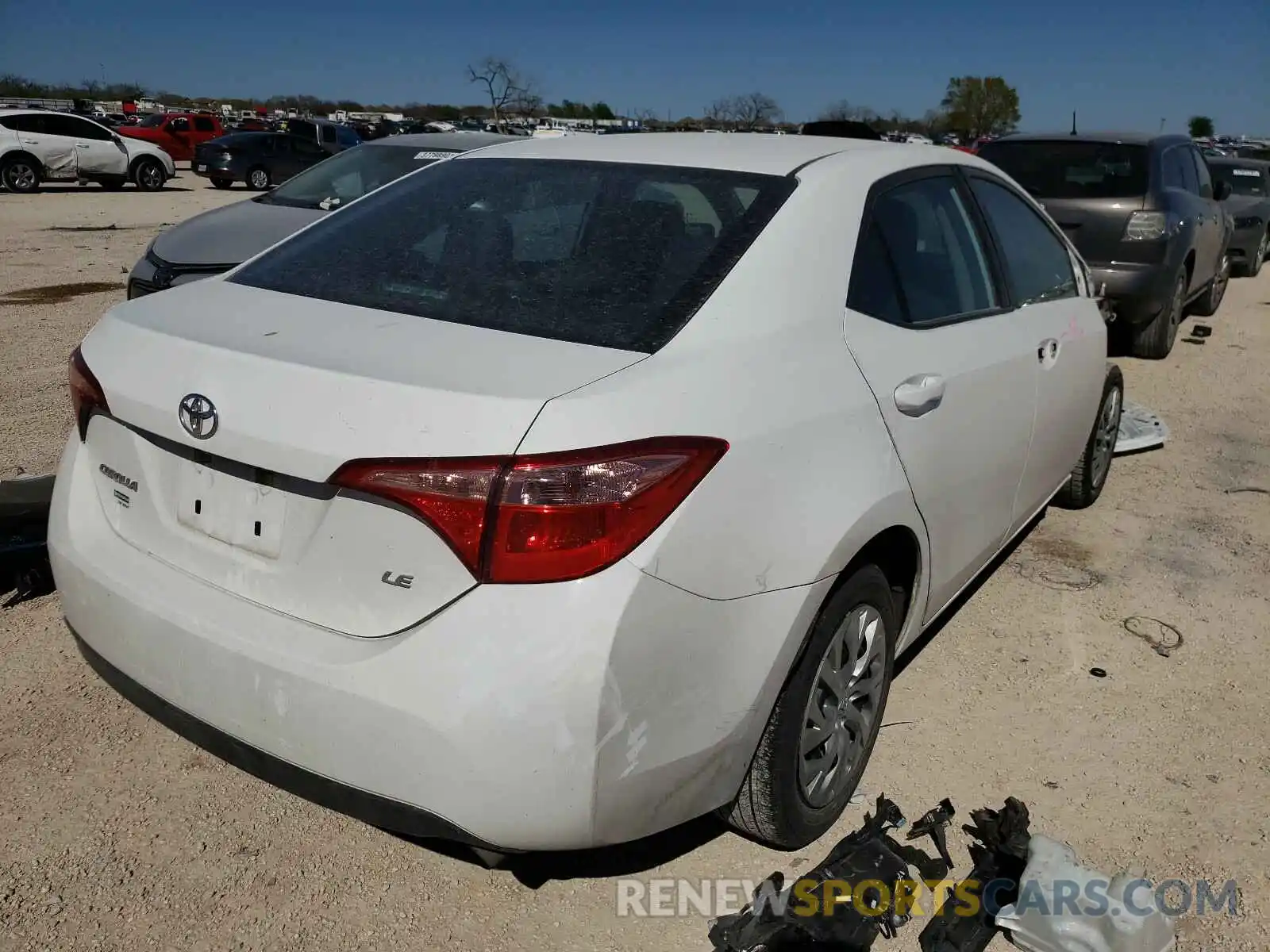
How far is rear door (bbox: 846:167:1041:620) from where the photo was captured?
8.64 feet

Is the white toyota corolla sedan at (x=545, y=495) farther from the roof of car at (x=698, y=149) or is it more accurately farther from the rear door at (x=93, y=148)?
the rear door at (x=93, y=148)

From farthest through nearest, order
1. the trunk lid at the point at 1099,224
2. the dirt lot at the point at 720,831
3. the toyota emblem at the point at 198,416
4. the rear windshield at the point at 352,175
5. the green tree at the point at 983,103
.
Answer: the green tree at the point at 983,103
the trunk lid at the point at 1099,224
the rear windshield at the point at 352,175
the dirt lot at the point at 720,831
the toyota emblem at the point at 198,416

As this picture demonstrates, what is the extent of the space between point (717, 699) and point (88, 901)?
1530 mm

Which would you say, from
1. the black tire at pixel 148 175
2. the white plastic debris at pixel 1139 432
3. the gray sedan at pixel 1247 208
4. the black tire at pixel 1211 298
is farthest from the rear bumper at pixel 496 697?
the black tire at pixel 148 175

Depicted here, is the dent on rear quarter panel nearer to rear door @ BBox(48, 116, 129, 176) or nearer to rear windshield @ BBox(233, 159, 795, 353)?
rear windshield @ BBox(233, 159, 795, 353)

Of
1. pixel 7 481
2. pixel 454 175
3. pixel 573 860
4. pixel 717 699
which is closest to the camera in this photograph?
pixel 717 699

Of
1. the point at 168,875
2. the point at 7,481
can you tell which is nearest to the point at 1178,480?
the point at 168,875

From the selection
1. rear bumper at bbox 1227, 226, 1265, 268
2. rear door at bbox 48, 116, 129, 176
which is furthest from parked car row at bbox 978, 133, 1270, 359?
rear door at bbox 48, 116, 129, 176

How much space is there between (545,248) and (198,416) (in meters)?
0.95

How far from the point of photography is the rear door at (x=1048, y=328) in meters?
3.58

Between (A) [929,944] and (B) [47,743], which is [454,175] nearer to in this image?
(B) [47,743]

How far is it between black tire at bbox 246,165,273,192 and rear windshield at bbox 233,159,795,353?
75.5 ft

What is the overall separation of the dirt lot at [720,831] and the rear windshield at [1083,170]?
4082 millimetres

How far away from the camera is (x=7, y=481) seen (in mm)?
4168
